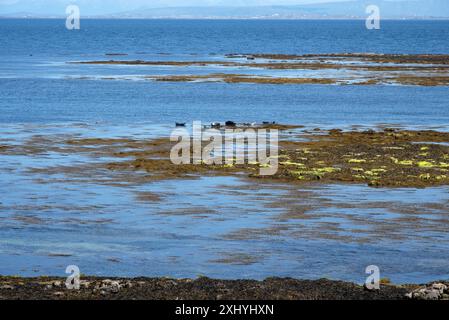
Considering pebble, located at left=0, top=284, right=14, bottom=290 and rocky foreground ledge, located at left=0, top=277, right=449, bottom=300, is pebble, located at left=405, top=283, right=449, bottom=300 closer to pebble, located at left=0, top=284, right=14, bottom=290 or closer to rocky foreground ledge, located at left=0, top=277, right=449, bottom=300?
rocky foreground ledge, located at left=0, top=277, right=449, bottom=300

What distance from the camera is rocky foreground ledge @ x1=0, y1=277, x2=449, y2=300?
17.5 m

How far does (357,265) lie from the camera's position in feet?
71.6

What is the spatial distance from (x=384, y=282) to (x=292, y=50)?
134169mm

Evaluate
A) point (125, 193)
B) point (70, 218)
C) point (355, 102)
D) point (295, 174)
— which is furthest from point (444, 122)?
point (70, 218)

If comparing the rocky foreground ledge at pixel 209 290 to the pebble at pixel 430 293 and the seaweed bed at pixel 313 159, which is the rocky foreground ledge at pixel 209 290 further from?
the seaweed bed at pixel 313 159

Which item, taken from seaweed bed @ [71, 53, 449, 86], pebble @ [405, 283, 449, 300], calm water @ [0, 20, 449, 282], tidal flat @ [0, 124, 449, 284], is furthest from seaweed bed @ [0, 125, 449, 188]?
seaweed bed @ [71, 53, 449, 86]

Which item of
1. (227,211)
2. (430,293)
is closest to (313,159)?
(227,211)

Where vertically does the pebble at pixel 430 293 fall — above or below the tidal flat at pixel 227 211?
above

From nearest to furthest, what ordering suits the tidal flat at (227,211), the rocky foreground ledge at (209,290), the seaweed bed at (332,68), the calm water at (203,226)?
the rocky foreground ledge at (209,290)
the calm water at (203,226)
the tidal flat at (227,211)
the seaweed bed at (332,68)

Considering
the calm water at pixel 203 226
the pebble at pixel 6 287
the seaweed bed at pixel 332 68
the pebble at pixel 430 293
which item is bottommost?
the calm water at pixel 203 226

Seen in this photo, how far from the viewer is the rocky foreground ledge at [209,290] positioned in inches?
687

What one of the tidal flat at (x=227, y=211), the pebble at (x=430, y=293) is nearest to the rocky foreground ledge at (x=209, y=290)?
the pebble at (x=430, y=293)

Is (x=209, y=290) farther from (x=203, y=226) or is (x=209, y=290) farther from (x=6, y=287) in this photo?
(x=203, y=226)
